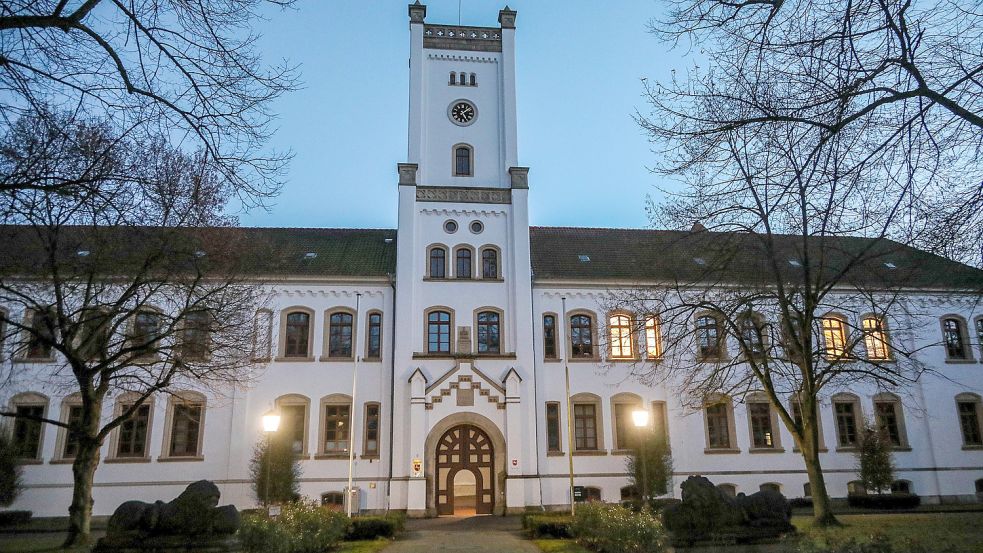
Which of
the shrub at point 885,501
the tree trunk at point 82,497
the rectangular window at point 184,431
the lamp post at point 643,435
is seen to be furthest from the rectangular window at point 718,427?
the tree trunk at point 82,497

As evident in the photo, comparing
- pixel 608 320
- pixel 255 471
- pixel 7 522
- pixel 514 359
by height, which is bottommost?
pixel 7 522

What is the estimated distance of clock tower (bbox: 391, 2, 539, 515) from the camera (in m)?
24.7

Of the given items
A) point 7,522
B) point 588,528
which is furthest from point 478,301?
point 7,522

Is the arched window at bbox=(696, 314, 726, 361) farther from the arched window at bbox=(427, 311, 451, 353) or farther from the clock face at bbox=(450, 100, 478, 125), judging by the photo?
the clock face at bbox=(450, 100, 478, 125)

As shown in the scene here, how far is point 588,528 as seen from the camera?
15.9 meters

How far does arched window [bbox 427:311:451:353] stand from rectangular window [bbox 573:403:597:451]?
18.9 ft

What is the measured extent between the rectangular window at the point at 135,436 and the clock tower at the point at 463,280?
31.0 ft

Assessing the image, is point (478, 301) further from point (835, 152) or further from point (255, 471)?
point (835, 152)

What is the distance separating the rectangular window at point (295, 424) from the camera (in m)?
25.0

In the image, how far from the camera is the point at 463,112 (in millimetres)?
29359

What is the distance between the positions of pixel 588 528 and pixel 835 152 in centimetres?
1078

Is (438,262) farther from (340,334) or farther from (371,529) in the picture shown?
(371,529)

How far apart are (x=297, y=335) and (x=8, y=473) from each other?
417 inches

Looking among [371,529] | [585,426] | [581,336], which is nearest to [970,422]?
[585,426]
